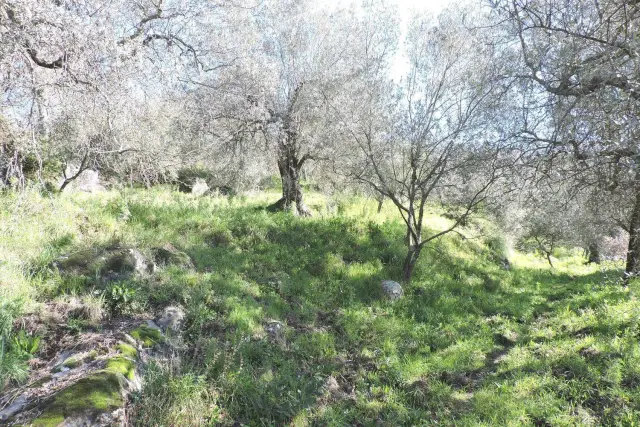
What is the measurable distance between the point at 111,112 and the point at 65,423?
11.4ft

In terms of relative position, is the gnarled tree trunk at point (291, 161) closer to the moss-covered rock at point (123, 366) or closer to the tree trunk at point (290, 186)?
the tree trunk at point (290, 186)

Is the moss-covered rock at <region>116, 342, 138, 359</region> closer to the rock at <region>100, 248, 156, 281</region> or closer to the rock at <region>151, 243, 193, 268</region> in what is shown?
the rock at <region>100, 248, 156, 281</region>

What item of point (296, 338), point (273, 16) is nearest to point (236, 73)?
point (273, 16)

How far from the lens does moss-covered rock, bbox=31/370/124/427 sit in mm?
3010

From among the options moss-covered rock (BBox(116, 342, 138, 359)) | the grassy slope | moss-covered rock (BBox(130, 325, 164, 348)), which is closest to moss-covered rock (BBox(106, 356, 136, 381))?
moss-covered rock (BBox(116, 342, 138, 359))

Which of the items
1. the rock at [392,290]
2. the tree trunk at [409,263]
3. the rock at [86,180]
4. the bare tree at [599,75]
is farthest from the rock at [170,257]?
the rock at [86,180]

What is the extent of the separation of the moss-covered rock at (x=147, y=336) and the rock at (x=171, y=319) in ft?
0.67

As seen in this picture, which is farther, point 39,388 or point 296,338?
point 296,338

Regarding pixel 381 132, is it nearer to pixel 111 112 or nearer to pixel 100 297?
pixel 111 112

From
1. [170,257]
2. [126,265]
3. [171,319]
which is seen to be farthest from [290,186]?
[171,319]

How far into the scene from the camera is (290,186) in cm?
1234

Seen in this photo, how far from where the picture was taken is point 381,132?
29.6ft

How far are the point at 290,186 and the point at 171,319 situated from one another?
772 cm

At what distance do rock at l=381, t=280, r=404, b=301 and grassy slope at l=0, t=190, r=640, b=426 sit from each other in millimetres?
250
